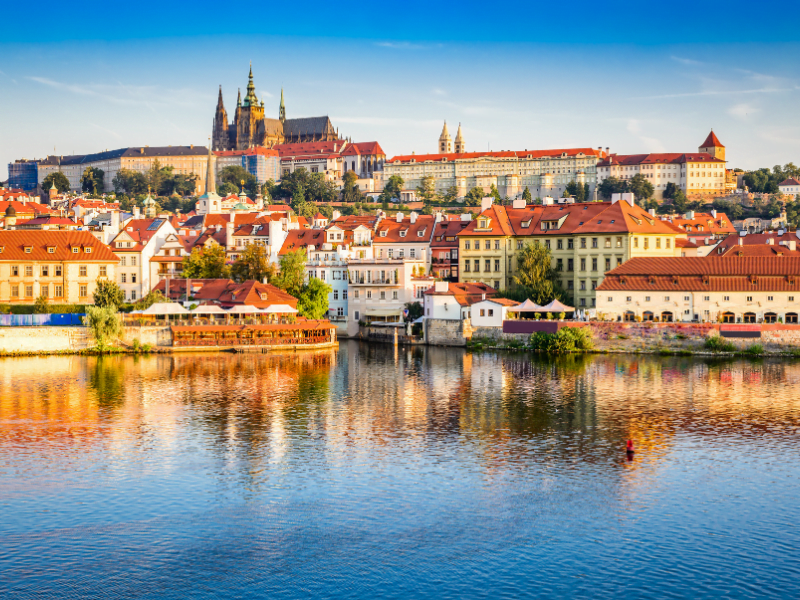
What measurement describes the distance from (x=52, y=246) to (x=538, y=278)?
37855 millimetres

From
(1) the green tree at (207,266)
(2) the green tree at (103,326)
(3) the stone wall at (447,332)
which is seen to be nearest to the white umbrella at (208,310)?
(2) the green tree at (103,326)

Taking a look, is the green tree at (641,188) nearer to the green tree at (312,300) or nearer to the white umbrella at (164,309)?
the green tree at (312,300)

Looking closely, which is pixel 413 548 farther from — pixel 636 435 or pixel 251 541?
pixel 636 435

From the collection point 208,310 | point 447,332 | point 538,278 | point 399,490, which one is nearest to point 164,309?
point 208,310

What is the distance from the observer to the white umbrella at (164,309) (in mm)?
65812

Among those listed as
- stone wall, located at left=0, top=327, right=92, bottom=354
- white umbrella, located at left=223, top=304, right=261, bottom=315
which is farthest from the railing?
stone wall, located at left=0, top=327, right=92, bottom=354

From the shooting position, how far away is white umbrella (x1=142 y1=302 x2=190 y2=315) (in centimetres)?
6581

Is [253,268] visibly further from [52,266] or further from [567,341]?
[567,341]

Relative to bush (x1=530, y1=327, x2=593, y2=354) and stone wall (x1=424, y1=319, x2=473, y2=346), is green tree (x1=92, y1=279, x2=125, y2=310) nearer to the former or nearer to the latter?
stone wall (x1=424, y1=319, x2=473, y2=346)

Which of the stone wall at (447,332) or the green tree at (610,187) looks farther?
the green tree at (610,187)

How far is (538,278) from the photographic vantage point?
73812mm

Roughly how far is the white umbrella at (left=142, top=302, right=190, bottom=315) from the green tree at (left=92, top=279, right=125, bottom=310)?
4.07 m

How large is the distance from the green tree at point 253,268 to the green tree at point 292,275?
126cm

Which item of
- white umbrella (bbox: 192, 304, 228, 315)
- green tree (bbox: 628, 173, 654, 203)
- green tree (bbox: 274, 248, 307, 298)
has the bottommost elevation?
white umbrella (bbox: 192, 304, 228, 315)
